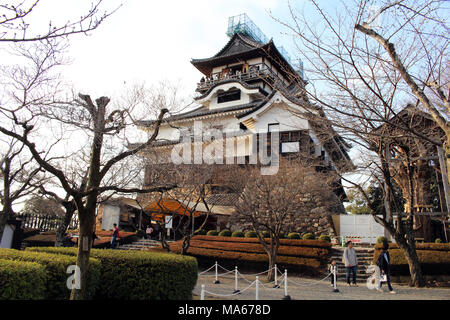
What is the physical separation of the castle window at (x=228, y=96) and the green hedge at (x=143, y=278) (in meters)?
24.3

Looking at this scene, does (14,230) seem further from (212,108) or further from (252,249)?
(212,108)

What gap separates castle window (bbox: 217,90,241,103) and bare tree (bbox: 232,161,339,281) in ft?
43.6

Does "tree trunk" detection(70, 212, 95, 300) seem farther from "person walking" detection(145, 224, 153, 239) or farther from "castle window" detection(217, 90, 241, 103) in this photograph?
"castle window" detection(217, 90, 241, 103)

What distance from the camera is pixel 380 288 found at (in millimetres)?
10617

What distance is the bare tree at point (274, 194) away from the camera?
13.2 metres

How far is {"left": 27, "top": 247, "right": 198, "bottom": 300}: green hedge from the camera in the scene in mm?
7625

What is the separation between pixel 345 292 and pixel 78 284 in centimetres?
851

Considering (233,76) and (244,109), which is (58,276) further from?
(233,76)

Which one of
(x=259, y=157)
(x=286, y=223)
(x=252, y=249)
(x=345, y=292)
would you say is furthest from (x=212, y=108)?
(x=345, y=292)

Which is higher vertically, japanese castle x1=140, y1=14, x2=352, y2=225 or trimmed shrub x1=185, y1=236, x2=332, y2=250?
japanese castle x1=140, y1=14, x2=352, y2=225

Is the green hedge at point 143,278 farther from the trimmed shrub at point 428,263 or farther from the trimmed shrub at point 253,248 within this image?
the trimmed shrub at point 428,263

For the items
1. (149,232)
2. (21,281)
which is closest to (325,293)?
(21,281)

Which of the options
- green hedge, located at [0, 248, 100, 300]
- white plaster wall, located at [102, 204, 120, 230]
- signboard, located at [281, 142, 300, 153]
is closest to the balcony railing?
signboard, located at [281, 142, 300, 153]

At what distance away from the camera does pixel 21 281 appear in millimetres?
5633
